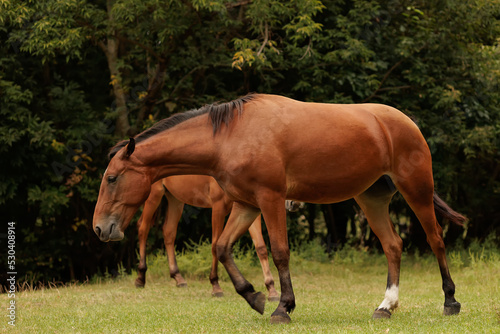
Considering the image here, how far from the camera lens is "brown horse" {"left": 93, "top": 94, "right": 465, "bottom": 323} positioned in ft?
19.2

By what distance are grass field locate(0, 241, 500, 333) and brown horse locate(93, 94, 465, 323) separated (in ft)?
1.36

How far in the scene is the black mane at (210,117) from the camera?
241 inches

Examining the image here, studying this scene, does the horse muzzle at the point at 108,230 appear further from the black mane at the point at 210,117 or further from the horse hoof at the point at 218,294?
the horse hoof at the point at 218,294

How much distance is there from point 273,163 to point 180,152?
0.93 meters

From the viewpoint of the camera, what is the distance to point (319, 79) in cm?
1277

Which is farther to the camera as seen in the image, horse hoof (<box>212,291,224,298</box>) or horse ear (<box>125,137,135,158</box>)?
horse hoof (<box>212,291,224,298</box>)

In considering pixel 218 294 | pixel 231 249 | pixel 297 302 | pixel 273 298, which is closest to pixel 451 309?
pixel 231 249

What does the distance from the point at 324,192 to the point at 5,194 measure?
8856mm

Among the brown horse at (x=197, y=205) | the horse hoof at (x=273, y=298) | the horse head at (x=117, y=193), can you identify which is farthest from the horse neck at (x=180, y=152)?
the horse hoof at (x=273, y=298)

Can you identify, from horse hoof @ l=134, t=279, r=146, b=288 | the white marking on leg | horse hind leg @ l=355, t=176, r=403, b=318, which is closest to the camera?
the white marking on leg

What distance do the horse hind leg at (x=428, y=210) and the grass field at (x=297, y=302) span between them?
0.19 meters

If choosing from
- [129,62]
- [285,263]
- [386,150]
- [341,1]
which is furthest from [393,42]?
[285,263]

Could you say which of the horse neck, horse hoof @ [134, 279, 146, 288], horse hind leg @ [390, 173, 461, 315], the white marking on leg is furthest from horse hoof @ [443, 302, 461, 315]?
horse hoof @ [134, 279, 146, 288]

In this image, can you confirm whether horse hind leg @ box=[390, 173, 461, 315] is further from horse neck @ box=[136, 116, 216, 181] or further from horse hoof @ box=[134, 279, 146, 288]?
horse hoof @ box=[134, 279, 146, 288]
